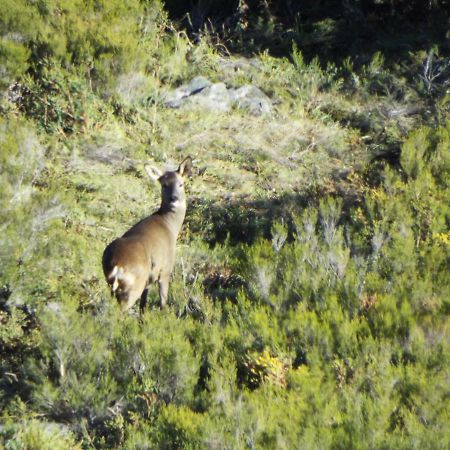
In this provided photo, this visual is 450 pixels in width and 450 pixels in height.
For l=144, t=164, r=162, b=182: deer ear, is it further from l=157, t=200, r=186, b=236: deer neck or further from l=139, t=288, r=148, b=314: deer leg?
A: l=139, t=288, r=148, b=314: deer leg

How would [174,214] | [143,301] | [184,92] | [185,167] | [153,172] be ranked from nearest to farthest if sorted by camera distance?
[143,301]
[174,214]
[185,167]
[153,172]
[184,92]

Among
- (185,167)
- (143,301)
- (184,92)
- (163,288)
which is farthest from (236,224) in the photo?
(184,92)

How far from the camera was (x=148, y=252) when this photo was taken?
7848 mm

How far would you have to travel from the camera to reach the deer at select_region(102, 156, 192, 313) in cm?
737

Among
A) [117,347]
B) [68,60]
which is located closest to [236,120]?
[68,60]

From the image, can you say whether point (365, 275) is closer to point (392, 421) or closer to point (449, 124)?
point (392, 421)

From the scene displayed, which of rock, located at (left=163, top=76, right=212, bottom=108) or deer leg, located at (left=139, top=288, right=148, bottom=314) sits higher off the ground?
deer leg, located at (left=139, top=288, right=148, bottom=314)

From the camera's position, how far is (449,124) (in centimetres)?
1200

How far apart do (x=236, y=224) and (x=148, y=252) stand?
300 centimetres

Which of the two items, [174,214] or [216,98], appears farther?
[216,98]

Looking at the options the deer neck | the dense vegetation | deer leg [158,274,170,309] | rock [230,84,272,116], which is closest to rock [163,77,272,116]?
rock [230,84,272,116]

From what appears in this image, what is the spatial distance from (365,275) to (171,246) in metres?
1.97

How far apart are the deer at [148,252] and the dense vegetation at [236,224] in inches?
9.9

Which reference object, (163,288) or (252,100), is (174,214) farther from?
(252,100)
